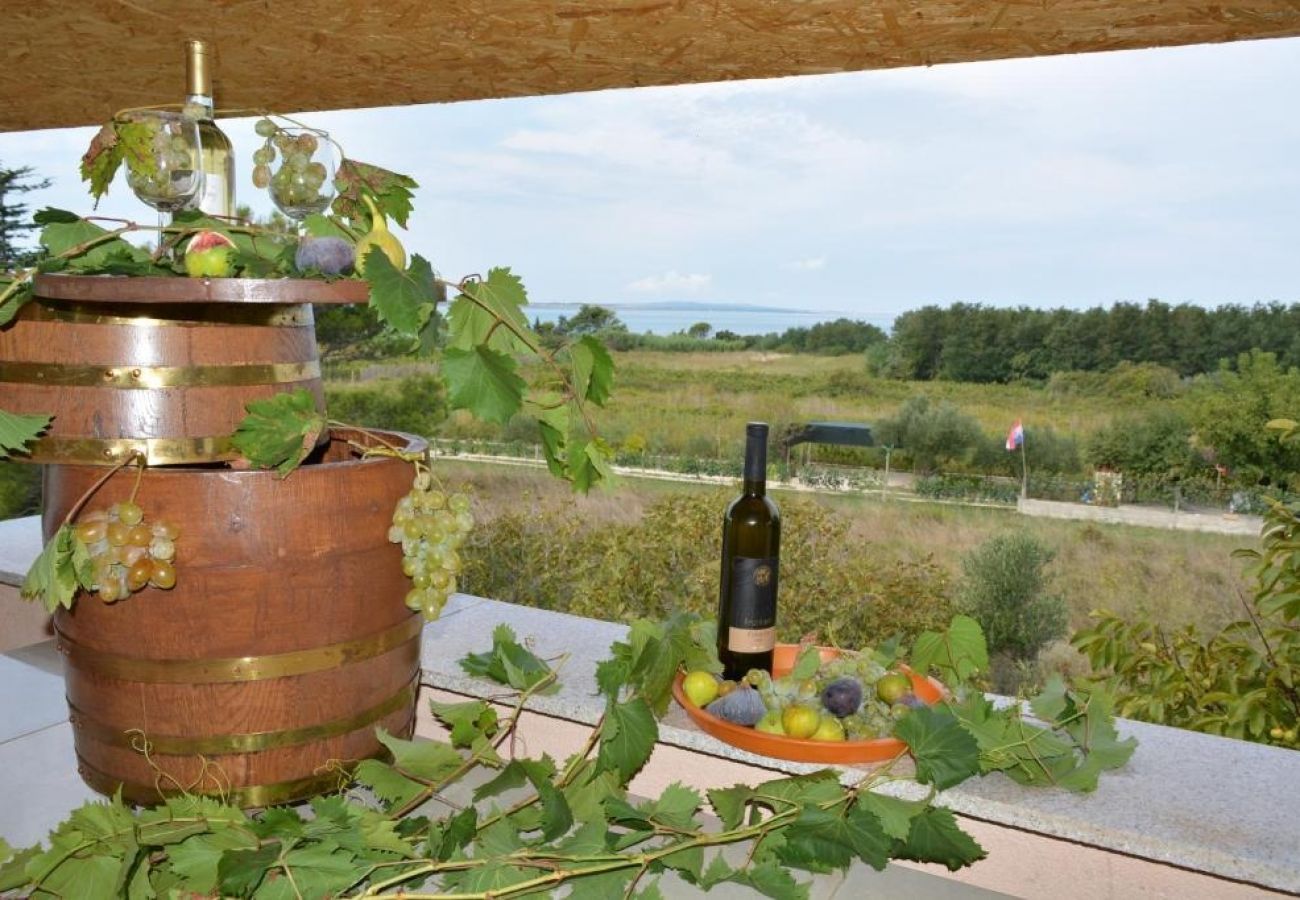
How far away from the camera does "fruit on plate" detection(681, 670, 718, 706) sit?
1.24 m

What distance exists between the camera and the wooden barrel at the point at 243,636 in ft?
2.59

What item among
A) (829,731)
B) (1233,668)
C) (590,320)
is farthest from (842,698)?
(590,320)

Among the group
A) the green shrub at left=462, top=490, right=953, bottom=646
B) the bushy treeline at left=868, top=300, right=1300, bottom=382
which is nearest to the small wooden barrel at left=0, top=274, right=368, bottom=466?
the green shrub at left=462, top=490, right=953, bottom=646

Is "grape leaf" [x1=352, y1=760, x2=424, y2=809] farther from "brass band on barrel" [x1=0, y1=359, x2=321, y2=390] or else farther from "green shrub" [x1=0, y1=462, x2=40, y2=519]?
"green shrub" [x1=0, y1=462, x2=40, y2=519]

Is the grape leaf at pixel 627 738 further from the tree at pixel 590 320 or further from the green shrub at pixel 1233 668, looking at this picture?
the tree at pixel 590 320

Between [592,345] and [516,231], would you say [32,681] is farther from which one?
[516,231]

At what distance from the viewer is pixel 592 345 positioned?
0.87m

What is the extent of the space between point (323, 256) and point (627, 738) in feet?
1.70

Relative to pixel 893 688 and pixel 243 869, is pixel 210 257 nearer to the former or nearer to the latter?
pixel 243 869

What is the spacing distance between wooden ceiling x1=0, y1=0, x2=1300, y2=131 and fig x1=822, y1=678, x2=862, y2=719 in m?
0.90

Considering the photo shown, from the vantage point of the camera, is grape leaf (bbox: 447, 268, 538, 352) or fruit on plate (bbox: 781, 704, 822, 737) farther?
fruit on plate (bbox: 781, 704, 822, 737)

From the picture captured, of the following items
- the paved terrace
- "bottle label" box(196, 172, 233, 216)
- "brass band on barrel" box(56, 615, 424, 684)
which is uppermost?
"bottle label" box(196, 172, 233, 216)

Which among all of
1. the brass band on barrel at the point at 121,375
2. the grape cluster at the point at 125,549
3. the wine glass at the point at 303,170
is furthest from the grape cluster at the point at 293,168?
the grape cluster at the point at 125,549

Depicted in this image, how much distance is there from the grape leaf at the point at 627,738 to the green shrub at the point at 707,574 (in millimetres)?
1977
